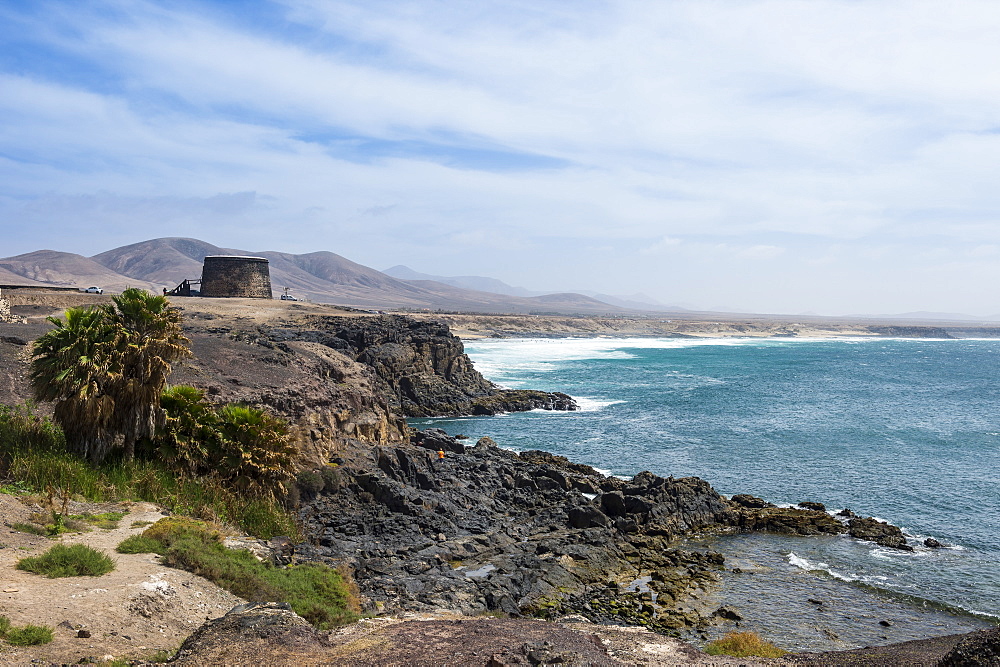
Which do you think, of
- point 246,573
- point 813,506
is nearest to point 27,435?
point 246,573

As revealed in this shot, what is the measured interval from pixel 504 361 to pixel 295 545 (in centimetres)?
7335

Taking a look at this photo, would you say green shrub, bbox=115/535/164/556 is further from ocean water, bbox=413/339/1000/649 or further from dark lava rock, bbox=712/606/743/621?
ocean water, bbox=413/339/1000/649

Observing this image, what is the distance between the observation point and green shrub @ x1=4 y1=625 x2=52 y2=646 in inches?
320

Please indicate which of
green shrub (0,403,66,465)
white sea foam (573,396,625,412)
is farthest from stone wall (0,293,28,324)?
white sea foam (573,396,625,412)

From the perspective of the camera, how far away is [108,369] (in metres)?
15.0

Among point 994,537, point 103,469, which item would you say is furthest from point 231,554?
point 994,537

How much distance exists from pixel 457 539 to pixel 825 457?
83.2ft

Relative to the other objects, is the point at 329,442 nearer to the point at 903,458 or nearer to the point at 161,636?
the point at 161,636

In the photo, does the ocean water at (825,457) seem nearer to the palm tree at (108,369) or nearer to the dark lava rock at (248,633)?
the dark lava rock at (248,633)

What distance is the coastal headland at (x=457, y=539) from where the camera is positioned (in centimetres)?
928

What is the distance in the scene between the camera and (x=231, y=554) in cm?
1267

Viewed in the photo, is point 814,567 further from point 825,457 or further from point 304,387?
point 304,387

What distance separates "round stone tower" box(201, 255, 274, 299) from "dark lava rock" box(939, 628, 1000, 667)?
207ft

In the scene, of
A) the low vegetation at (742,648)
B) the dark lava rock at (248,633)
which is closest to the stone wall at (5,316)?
the dark lava rock at (248,633)
